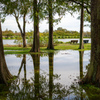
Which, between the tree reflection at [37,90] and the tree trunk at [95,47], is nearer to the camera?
the tree reflection at [37,90]

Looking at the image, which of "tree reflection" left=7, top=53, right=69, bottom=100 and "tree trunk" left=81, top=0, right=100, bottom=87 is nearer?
"tree reflection" left=7, top=53, right=69, bottom=100

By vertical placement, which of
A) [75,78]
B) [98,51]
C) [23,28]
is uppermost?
[23,28]

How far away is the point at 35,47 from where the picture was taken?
58.1 ft

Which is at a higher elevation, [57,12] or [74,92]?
[57,12]

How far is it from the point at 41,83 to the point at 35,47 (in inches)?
450

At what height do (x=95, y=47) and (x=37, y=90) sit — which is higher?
(x=95, y=47)

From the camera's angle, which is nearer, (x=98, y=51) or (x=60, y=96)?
(x=60, y=96)

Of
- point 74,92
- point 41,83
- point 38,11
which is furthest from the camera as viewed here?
point 38,11

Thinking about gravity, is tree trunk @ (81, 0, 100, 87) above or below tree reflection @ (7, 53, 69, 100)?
above

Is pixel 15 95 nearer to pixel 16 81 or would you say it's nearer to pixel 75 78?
pixel 16 81

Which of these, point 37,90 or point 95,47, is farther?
point 95,47

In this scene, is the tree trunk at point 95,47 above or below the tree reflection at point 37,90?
above

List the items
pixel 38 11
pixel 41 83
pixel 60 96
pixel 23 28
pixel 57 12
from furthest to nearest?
1. pixel 23 28
2. pixel 57 12
3. pixel 38 11
4. pixel 41 83
5. pixel 60 96

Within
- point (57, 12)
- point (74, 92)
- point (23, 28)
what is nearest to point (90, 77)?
point (74, 92)
